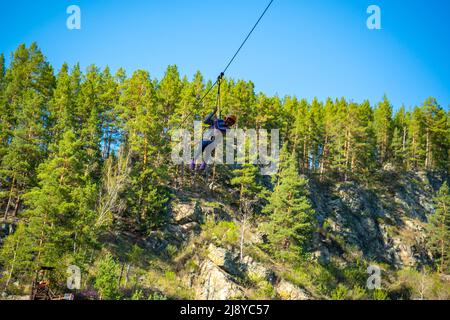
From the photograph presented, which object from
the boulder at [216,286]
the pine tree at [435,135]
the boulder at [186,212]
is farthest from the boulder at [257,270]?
the pine tree at [435,135]

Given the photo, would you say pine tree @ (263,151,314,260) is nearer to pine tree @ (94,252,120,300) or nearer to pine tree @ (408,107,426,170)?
pine tree @ (94,252,120,300)

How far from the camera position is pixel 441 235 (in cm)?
4338

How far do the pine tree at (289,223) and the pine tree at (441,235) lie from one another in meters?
21.1

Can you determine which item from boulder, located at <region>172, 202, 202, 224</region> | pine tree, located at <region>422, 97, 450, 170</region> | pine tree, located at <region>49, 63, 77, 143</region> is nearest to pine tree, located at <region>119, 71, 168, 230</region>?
boulder, located at <region>172, 202, 202, 224</region>

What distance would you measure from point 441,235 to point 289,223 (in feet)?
78.2

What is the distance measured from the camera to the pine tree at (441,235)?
42919mm

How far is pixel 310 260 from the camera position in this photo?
33.5 meters

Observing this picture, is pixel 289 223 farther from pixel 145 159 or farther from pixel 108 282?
pixel 108 282

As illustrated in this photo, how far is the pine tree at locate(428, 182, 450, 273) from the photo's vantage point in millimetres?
42919

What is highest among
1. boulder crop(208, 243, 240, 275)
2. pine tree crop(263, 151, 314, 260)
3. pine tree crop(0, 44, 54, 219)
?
pine tree crop(0, 44, 54, 219)

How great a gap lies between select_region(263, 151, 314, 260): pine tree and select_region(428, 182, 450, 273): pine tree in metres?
21.1

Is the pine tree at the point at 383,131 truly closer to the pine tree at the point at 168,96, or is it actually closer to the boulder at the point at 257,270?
the pine tree at the point at 168,96

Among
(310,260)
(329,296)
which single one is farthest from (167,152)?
(329,296)

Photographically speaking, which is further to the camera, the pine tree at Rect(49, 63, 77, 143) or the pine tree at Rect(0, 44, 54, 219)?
the pine tree at Rect(49, 63, 77, 143)
